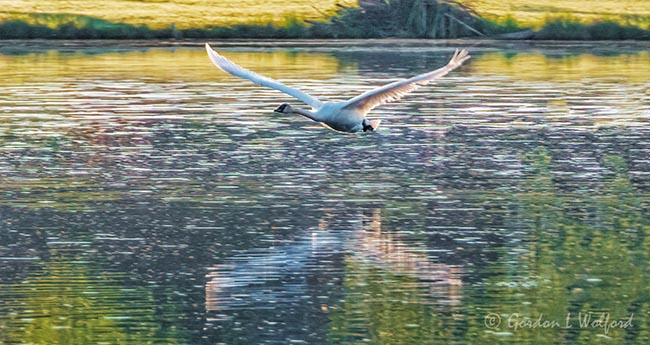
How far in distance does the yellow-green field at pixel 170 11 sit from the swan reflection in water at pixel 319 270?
3480cm

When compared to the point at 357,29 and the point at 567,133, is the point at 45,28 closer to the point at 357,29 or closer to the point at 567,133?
the point at 357,29

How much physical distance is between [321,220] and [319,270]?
2647mm

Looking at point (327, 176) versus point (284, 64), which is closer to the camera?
point (327, 176)

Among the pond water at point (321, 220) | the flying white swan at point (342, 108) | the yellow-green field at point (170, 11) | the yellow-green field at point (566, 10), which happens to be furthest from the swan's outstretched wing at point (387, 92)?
the yellow-green field at point (566, 10)

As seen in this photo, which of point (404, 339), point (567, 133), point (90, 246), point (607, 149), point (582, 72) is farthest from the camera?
point (582, 72)

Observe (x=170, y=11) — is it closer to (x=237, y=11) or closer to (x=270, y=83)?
(x=237, y=11)

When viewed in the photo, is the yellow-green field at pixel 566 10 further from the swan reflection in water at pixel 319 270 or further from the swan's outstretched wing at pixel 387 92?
the swan reflection in water at pixel 319 270

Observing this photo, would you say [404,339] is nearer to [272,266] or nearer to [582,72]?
[272,266]

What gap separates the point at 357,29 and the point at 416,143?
89.5ft

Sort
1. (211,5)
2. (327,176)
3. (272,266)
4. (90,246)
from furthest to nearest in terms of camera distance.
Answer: (211,5) → (327,176) → (90,246) → (272,266)

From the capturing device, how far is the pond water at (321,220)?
12078 mm

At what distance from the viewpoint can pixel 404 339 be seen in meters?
11.5

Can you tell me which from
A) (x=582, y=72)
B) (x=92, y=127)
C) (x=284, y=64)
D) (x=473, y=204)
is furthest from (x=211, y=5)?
(x=473, y=204)


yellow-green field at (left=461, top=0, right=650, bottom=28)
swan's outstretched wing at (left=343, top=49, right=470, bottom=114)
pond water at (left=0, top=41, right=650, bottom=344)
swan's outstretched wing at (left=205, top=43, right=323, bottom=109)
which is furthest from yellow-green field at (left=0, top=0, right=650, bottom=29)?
swan's outstretched wing at (left=343, top=49, right=470, bottom=114)
